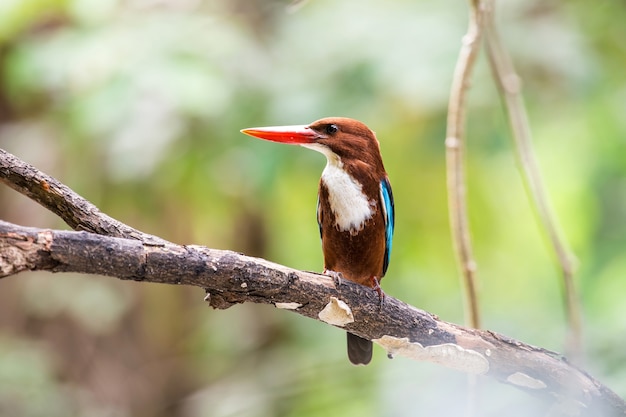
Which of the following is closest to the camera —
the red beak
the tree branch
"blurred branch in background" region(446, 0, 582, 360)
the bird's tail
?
the tree branch

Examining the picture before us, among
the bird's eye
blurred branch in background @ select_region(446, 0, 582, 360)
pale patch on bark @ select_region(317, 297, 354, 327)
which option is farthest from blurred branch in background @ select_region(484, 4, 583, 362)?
pale patch on bark @ select_region(317, 297, 354, 327)

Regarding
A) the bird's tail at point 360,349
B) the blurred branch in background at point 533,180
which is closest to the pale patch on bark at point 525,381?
the blurred branch in background at point 533,180

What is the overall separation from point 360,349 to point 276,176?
3.18ft

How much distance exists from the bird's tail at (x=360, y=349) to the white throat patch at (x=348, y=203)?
0.47 metres

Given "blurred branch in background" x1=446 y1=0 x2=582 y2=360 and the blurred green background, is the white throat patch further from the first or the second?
the blurred green background

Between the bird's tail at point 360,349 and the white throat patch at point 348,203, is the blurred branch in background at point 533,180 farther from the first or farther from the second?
the bird's tail at point 360,349

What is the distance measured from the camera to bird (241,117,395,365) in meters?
2.78

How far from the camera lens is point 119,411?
4965 millimetres

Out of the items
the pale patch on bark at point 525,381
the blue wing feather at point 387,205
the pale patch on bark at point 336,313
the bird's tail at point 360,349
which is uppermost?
the blue wing feather at point 387,205

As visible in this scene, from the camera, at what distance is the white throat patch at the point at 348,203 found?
277 centimetres

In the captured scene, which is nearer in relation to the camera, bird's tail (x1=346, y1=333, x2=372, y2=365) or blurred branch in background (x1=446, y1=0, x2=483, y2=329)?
blurred branch in background (x1=446, y1=0, x2=483, y2=329)

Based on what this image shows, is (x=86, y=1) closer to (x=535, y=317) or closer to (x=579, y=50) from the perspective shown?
(x=579, y=50)

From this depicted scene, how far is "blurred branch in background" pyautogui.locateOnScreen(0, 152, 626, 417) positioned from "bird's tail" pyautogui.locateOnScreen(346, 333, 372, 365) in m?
0.47

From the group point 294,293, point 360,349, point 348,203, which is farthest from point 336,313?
point 360,349
